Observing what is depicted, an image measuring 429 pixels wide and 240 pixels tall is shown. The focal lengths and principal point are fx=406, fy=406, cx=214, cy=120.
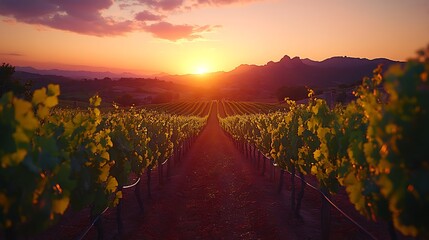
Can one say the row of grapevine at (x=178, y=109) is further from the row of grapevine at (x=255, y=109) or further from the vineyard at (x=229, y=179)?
the vineyard at (x=229, y=179)

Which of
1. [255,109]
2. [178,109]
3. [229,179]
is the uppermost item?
[229,179]

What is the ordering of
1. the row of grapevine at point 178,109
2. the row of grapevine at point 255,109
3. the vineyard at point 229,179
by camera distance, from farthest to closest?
the row of grapevine at point 178,109 < the row of grapevine at point 255,109 < the vineyard at point 229,179

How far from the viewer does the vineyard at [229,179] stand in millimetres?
4961

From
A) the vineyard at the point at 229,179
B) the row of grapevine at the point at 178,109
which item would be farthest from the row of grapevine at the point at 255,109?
the vineyard at the point at 229,179

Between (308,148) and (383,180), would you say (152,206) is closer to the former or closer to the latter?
(308,148)

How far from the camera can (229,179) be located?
24359 millimetres

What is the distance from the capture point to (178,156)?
32.7 m

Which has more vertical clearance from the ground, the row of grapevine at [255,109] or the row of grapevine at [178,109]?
the row of grapevine at [255,109]

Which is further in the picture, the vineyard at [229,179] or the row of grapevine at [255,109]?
the row of grapevine at [255,109]

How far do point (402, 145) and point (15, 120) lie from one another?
5080 millimetres

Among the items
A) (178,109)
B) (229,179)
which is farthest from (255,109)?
(229,179)

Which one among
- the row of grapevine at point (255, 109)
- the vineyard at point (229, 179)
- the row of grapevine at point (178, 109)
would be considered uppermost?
the vineyard at point (229, 179)

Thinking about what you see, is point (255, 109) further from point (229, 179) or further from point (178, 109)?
point (229, 179)

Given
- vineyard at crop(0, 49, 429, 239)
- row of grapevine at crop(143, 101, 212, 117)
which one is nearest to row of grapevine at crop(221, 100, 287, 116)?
row of grapevine at crop(143, 101, 212, 117)
